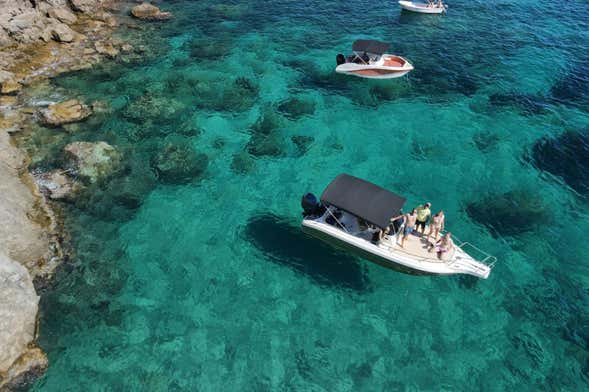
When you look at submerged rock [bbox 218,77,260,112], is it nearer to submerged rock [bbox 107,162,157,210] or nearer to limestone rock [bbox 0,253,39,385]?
submerged rock [bbox 107,162,157,210]

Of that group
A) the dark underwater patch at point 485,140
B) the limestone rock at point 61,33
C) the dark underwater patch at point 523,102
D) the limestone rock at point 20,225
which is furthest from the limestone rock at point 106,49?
the dark underwater patch at point 523,102

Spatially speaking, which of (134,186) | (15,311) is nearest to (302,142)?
(134,186)

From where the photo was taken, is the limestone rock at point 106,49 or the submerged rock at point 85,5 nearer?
the limestone rock at point 106,49

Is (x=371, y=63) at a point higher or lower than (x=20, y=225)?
higher

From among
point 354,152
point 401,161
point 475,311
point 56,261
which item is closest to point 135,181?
point 56,261

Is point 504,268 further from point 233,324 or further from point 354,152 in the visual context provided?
point 233,324

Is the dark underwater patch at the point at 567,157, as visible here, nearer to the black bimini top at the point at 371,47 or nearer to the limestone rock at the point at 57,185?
the black bimini top at the point at 371,47

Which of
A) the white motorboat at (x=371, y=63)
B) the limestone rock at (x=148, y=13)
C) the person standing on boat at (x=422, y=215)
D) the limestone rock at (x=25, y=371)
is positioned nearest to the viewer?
the limestone rock at (x=25, y=371)

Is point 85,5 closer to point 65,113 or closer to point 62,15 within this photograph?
point 62,15
